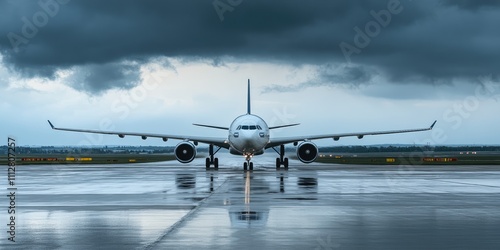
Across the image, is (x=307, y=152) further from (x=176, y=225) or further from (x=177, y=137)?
(x=176, y=225)

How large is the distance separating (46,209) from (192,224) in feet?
16.0

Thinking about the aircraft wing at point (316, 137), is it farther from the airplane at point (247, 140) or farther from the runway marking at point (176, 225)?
the runway marking at point (176, 225)

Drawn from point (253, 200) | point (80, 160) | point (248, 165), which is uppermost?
point (80, 160)

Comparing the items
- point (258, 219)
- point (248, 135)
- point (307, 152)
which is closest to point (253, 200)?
point (258, 219)

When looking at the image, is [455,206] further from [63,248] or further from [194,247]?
[63,248]

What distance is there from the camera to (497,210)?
15461mm

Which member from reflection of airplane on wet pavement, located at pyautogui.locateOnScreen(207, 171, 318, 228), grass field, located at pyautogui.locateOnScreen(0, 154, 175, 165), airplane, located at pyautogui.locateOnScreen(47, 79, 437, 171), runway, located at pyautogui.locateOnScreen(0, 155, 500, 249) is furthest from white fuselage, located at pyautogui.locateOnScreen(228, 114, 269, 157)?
grass field, located at pyautogui.locateOnScreen(0, 154, 175, 165)

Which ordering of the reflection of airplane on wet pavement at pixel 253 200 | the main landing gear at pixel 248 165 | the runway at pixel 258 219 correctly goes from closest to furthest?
1. the runway at pixel 258 219
2. the reflection of airplane on wet pavement at pixel 253 200
3. the main landing gear at pixel 248 165

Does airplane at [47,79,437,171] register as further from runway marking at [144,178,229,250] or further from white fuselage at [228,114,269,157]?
runway marking at [144,178,229,250]

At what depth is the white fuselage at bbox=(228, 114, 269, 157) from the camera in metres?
43.0

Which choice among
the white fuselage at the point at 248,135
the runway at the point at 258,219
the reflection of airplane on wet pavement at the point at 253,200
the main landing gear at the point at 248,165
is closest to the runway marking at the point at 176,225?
the runway at the point at 258,219

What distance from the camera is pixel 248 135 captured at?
42.8 m

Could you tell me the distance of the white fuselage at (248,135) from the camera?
4297cm

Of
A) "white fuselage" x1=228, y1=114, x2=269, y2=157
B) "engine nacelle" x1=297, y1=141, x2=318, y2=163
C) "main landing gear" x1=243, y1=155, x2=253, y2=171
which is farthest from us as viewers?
"engine nacelle" x1=297, y1=141, x2=318, y2=163
